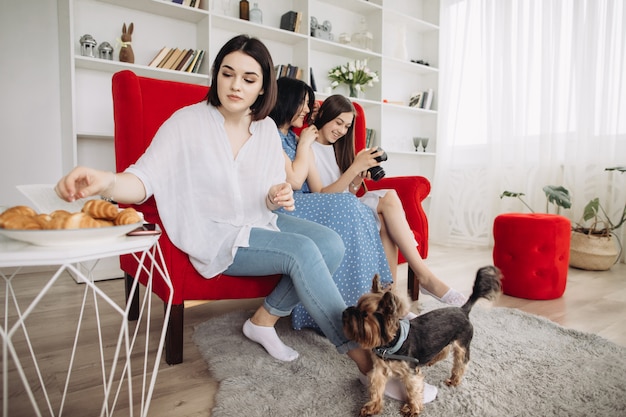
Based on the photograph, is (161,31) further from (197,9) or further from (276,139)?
(276,139)

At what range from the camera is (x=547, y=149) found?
334 cm

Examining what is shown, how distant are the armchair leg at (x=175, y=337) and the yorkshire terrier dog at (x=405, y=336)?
0.59m

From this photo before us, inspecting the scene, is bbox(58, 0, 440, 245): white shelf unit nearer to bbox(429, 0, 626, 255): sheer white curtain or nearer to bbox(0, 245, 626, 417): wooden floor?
A: bbox(429, 0, 626, 255): sheer white curtain

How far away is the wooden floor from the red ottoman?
7 centimetres

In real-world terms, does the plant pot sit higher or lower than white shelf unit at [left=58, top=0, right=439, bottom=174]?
lower

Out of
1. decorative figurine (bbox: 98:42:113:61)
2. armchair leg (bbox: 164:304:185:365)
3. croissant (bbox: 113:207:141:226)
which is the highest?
decorative figurine (bbox: 98:42:113:61)

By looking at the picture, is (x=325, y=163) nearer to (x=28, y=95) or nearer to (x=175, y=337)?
(x=175, y=337)

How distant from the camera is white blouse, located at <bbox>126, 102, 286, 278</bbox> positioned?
1.18 m

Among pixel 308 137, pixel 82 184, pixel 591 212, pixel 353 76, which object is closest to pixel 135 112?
pixel 308 137

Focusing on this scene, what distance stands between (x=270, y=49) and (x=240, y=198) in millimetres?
2499

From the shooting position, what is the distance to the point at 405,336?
1.06m

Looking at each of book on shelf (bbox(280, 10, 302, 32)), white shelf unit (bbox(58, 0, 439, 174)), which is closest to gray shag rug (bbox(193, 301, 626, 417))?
white shelf unit (bbox(58, 0, 439, 174))

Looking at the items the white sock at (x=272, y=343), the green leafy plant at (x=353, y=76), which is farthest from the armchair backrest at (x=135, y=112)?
the green leafy plant at (x=353, y=76)

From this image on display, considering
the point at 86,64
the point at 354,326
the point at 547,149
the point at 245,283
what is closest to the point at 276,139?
the point at 245,283
